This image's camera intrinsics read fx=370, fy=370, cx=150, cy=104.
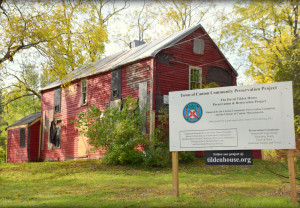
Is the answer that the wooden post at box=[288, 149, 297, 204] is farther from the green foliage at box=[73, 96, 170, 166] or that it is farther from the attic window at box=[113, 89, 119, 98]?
the attic window at box=[113, 89, 119, 98]

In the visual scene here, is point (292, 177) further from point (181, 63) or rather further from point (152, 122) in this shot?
point (181, 63)

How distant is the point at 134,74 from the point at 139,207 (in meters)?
12.9

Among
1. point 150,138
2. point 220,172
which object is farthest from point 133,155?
point 220,172

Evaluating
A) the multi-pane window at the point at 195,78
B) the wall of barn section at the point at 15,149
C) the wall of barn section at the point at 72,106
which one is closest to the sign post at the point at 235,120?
the multi-pane window at the point at 195,78

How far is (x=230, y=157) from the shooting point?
7.64 metres

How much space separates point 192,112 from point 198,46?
13.0 m

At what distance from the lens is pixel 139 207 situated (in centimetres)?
716

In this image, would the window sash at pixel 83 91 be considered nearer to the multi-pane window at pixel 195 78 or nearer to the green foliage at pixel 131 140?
the green foliage at pixel 131 140

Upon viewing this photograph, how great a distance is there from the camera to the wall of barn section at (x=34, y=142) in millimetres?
27109

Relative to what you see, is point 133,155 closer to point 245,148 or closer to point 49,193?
point 49,193

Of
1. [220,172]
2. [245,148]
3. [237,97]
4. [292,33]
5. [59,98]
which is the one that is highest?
[292,33]

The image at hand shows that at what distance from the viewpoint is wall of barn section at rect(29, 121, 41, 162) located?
88.9 ft

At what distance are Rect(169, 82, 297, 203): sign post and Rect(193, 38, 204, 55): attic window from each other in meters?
12.5

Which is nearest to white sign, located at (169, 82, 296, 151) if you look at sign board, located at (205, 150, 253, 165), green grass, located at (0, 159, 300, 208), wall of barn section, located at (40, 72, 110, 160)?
sign board, located at (205, 150, 253, 165)
